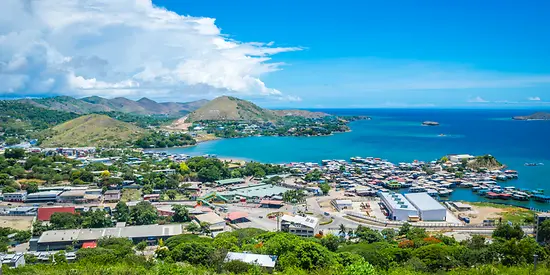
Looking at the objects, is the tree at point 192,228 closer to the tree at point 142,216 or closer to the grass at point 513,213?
the tree at point 142,216

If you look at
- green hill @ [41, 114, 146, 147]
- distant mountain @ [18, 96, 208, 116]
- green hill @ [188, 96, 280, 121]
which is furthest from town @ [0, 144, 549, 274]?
distant mountain @ [18, 96, 208, 116]

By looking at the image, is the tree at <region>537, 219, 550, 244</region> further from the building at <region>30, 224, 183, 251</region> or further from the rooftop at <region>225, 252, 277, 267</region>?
the building at <region>30, 224, 183, 251</region>

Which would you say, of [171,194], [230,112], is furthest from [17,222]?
[230,112]

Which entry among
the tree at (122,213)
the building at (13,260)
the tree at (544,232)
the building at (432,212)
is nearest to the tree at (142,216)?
the tree at (122,213)

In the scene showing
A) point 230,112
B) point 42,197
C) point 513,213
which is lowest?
point 513,213

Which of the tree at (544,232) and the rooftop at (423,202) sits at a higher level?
the tree at (544,232)

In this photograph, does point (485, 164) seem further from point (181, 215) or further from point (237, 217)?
point (181, 215)

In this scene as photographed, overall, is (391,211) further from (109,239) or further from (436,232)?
(109,239)

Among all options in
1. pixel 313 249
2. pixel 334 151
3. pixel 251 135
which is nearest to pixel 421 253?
pixel 313 249
